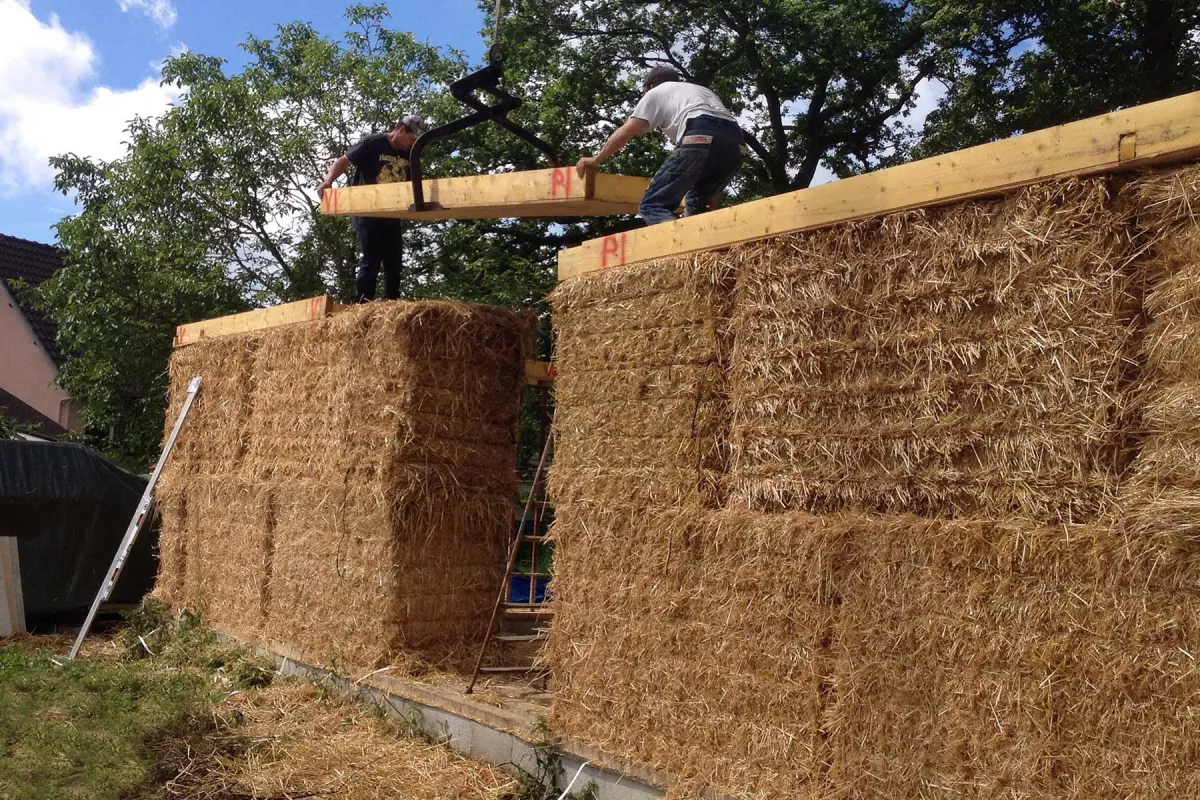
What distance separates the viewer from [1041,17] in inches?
610

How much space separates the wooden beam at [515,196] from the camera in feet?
19.6

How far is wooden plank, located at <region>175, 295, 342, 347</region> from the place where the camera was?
8258mm

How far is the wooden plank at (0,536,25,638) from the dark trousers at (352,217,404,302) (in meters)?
4.29

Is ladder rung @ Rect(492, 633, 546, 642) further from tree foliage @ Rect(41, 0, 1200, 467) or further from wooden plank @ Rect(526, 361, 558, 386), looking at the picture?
tree foliage @ Rect(41, 0, 1200, 467)

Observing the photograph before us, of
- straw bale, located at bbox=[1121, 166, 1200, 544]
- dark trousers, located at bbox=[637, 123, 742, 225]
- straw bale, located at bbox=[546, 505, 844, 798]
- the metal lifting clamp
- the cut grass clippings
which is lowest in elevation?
the cut grass clippings

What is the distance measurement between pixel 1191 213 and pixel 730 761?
2740mm

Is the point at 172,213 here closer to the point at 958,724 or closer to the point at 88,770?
the point at 88,770

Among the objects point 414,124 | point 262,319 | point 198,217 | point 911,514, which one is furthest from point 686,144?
point 198,217

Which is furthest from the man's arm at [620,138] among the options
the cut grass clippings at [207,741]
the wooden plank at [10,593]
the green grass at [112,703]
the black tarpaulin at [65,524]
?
the black tarpaulin at [65,524]

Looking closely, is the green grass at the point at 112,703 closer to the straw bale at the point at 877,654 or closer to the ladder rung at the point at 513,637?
the ladder rung at the point at 513,637

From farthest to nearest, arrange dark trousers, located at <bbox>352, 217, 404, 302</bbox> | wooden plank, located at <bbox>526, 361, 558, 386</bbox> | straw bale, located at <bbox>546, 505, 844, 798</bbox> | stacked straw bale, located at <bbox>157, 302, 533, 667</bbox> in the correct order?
dark trousers, located at <bbox>352, 217, 404, 302</bbox>
wooden plank, located at <bbox>526, 361, 558, 386</bbox>
stacked straw bale, located at <bbox>157, 302, 533, 667</bbox>
straw bale, located at <bbox>546, 505, 844, 798</bbox>

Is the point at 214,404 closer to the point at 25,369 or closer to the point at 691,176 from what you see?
the point at 691,176

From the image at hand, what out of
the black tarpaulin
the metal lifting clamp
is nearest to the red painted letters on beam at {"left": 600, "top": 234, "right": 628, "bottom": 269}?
the metal lifting clamp

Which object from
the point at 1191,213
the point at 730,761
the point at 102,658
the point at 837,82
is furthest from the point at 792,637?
the point at 837,82
